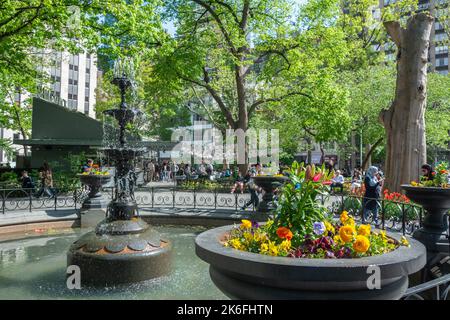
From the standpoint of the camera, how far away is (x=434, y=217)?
22.0 ft

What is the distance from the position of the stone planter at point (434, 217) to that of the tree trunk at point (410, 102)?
717cm

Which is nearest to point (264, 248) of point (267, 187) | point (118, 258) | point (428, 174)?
point (118, 258)

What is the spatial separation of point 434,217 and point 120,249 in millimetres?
5786

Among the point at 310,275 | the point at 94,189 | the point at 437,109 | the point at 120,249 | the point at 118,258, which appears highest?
the point at 437,109

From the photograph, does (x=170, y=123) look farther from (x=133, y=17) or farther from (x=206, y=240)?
(x=206, y=240)

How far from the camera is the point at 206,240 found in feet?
12.6

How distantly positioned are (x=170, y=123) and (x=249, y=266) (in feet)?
172

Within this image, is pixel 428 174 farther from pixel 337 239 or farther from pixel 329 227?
pixel 337 239

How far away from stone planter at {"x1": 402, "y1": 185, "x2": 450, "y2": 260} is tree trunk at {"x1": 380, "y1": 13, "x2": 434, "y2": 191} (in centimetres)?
717

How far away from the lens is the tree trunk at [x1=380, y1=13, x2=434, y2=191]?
13.2 m

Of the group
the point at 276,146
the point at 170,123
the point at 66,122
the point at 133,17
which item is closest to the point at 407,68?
the point at 133,17

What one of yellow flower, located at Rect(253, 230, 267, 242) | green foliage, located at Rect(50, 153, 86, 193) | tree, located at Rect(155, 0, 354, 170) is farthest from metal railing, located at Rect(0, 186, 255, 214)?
yellow flower, located at Rect(253, 230, 267, 242)

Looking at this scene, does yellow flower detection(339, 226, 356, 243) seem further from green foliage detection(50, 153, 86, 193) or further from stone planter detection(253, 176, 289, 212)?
green foliage detection(50, 153, 86, 193)

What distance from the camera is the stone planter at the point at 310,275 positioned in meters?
2.88
